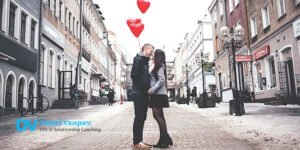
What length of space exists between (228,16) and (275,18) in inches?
449

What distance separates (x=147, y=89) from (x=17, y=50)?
13.1 m

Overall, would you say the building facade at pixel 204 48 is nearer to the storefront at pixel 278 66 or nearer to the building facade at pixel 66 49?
the building facade at pixel 66 49

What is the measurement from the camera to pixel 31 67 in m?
18.5

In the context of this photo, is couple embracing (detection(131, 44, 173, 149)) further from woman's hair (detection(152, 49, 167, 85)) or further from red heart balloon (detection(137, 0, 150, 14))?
red heart balloon (detection(137, 0, 150, 14))

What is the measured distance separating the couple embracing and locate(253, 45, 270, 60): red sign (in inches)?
684

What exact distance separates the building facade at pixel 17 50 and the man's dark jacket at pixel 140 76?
10.6 m

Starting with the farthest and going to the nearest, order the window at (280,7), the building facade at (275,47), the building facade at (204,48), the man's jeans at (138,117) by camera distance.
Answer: the building facade at (204,48), the window at (280,7), the building facade at (275,47), the man's jeans at (138,117)

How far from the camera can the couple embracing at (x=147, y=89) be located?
17.7ft

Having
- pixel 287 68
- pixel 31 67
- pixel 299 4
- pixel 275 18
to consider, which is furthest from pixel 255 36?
pixel 31 67

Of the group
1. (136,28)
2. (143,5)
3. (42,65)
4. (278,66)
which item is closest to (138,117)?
(143,5)

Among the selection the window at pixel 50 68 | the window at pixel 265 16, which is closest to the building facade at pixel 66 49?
the window at pixel 50 68

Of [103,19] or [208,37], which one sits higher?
[103,19]

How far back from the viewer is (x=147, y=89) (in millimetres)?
5457

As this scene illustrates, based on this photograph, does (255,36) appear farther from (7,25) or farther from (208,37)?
(208,37)
